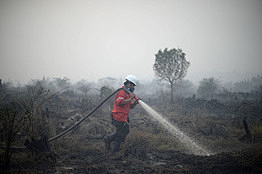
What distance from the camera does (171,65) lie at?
15859 millimetres

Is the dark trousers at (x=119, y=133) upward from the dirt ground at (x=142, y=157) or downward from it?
upward

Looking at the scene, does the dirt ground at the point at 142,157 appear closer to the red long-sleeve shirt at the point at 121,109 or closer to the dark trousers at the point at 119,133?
the dark trousers at the point at 119,133

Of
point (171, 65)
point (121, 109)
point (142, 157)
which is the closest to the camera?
point (142, 157)

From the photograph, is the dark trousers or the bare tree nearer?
the dark trousers

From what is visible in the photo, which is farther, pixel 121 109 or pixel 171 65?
pixel 171 65

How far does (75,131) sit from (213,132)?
224 inches

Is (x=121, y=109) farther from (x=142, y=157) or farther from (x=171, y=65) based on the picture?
(x=171, y=65)

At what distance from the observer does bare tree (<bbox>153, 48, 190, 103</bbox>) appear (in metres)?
15.7

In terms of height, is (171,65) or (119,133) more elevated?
(171,65)

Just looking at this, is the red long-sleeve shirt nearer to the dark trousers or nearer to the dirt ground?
the dark trousers

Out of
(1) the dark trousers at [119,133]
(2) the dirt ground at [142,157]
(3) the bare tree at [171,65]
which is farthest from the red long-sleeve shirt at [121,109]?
(3) the bare tree at [171,65]

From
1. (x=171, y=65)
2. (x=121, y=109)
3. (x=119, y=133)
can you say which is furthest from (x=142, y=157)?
(x=171, y=65)

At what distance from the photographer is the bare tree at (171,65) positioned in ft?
51.5

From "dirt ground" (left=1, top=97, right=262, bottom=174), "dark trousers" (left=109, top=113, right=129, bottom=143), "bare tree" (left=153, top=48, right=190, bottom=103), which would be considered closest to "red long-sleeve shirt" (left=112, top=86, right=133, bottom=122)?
"dark trousers" (left=109, top=113, right=129, bottom=143)
